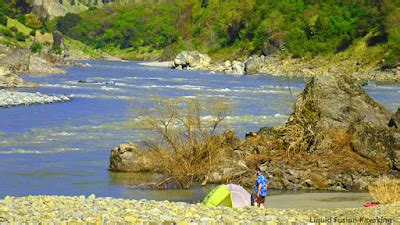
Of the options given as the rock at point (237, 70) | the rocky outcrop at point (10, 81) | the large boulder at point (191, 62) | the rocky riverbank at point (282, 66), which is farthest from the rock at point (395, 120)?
the large boulder at point (191, 62)

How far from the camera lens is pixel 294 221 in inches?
639

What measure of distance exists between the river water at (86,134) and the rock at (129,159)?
24.5 inches

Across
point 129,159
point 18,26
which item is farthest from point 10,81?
point 18,26

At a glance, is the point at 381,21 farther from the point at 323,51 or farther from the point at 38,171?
the point at 38,171

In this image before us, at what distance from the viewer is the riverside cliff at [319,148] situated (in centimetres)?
2873

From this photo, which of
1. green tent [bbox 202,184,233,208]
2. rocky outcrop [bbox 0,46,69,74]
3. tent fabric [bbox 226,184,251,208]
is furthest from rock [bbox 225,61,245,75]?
green tent [bbox 202,184,233,208]

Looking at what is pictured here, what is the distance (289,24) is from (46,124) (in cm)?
12111

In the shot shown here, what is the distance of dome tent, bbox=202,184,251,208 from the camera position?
2281 centimetres

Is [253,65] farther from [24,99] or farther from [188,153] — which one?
[188,153]

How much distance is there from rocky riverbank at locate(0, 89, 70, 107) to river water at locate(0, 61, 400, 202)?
1.57m

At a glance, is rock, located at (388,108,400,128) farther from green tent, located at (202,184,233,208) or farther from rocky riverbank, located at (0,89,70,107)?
rocky riverbank, located at (0,89,70,107)

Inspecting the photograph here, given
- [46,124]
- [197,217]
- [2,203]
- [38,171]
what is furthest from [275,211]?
[46,124]

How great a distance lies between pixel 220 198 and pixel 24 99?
1679 inches

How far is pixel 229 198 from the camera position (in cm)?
2298
